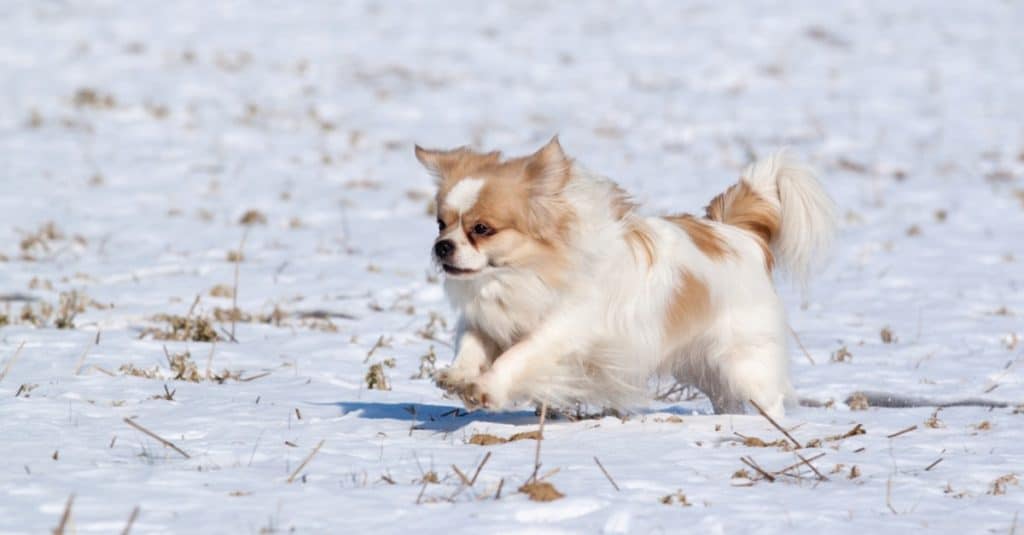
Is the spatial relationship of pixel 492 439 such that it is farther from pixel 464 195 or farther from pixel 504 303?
pixel 464 195

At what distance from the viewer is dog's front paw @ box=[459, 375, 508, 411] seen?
4.87 metres

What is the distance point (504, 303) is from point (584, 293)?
304 millimetres

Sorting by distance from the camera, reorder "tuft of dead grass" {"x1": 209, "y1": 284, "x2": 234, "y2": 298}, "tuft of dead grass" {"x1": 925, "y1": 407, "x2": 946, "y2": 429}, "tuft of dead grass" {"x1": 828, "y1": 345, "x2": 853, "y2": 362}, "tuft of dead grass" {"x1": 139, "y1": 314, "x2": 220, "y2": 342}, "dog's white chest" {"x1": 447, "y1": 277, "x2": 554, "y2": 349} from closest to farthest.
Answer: "dog's white chest" {"x1": 447, "y1": 277, "x2": 554, "y2": 349}, "tuft of dead grass" {"x1": 925, "y1": 407, "x2": 946, "y2": 429}, "tuft of dead grass" {"x1": 139, "y1": 314, "x2": 220, "y2": 342}, "tuft of dead grass" {"x1": 828, "y1": 345, "x2": 853, "y2": 362}, "tuft of dead grass" {"x1": 209, "y1": 284, "x2": 234, "y2": 298}

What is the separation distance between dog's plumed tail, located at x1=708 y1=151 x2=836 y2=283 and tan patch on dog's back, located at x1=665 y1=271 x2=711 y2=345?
573 millimetres

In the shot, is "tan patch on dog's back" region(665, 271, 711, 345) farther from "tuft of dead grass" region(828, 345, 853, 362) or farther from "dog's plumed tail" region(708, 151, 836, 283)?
"tuft of dead grass" region(828, 345, 853, 362)

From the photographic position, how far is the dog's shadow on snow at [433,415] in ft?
17.3

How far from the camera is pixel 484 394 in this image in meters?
4.88

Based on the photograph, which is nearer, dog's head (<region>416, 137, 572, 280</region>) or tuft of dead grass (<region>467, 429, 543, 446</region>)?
tuft of dead grass (<region>467, 429, 543, 446</region>)

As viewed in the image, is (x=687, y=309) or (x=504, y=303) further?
(x=687, y=309)

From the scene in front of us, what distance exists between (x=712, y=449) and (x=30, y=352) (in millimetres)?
3399

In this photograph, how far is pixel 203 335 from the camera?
700 cm

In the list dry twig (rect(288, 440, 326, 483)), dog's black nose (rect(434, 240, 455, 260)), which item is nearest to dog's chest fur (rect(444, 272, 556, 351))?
dog's black nose (rect(434, 240, 455, 260))

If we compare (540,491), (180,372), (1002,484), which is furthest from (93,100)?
(1002,484)

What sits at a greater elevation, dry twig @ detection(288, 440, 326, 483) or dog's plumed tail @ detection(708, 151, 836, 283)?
dog's plumed tail @ detection(708, 151, 836, 283)
